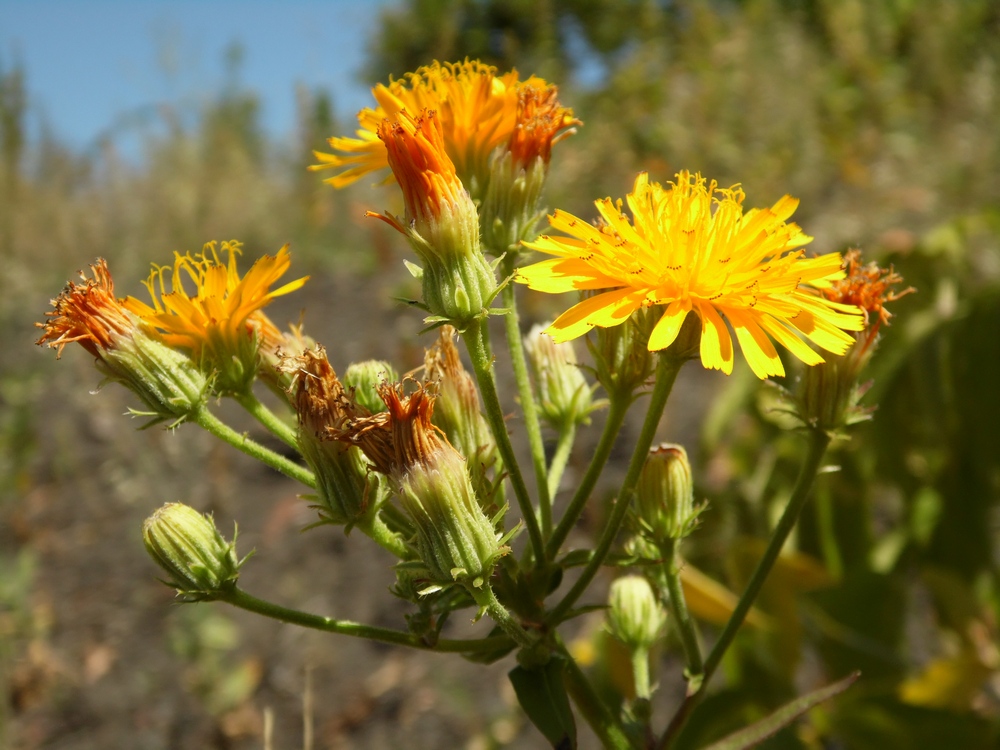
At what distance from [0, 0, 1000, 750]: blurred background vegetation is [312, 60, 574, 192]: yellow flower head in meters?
1.25

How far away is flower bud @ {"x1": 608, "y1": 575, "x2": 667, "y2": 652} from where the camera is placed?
1.78 meters

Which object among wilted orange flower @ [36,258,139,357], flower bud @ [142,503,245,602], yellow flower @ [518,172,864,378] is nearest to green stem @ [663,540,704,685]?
yellow flower @ [518,172,864,378]

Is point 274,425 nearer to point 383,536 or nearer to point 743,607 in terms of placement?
point 383,536

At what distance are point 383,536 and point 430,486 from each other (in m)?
0.21

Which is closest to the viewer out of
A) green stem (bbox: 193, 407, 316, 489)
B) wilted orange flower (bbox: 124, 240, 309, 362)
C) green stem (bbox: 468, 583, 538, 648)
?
green stem (bbox: 468, 583, 538, 648)

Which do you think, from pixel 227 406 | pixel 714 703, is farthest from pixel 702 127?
pixel 714 703

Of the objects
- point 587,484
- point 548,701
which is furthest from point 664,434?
point 548,701

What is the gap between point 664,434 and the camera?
520 centimetres

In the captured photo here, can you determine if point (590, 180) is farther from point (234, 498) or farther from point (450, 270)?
point (450, 270)

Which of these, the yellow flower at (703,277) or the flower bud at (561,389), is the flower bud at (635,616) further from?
the yellow flower at (703,277)

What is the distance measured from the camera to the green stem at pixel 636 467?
141cm

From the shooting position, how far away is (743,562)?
9.15ft

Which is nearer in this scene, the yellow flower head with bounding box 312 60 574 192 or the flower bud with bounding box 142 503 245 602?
the flower bud with bounding box 142 503 245 602

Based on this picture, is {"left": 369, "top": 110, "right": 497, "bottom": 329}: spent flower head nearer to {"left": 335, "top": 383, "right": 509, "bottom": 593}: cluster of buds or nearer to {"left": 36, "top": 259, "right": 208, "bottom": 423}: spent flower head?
{"left": 335, "top": 383, "right": 509, "bottom": 593}: cluster of buds
